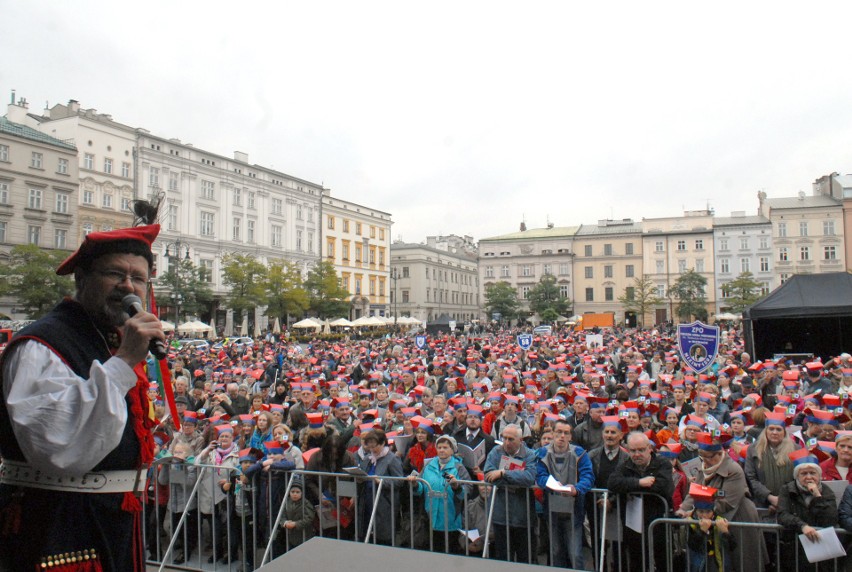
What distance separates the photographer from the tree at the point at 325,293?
5638 centimetres

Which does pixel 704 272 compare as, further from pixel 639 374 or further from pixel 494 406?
pixel 494 406

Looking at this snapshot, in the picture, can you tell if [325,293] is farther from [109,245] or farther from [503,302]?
[109,245]

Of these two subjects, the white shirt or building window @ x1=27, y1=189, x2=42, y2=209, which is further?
building window @ x1=27, y1=189, x2=42, y2=209

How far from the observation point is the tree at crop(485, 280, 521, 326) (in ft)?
248

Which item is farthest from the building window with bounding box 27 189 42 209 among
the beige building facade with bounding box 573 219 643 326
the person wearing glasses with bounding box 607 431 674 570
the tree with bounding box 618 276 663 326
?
the beige building facade with bounding box 573 219 643 326

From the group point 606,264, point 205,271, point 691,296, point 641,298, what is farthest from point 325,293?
point 606,264

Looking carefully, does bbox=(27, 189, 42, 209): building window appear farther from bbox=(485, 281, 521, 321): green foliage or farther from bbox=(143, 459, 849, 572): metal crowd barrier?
bbox=(485, 281, 521, 321): green foliage

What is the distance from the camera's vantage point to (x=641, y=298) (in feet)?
234

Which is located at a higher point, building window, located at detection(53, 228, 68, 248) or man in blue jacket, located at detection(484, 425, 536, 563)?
building window, located at detection(53, 228, 68, 248)

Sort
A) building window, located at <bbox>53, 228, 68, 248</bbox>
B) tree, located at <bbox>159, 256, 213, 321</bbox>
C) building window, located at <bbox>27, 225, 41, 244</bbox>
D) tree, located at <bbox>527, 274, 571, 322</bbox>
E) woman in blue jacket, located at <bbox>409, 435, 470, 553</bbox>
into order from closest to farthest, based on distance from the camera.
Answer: woman in blue jacket, located at <bbox>409, 435, 470, 553</bbox> < building window, located at <bbox>27, 225, 41, 244</bbox> < tree, located at <bbox>159, 256, 213, 321</bbox> < building window, located at <bbox>53, 228, 68, 248</bbox> < tree, located at <bbox>527, 274, 571, 322</bbox>

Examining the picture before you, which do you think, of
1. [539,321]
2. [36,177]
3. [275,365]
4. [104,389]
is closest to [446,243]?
[539,321]

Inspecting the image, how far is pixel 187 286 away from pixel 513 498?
4319 centimetres

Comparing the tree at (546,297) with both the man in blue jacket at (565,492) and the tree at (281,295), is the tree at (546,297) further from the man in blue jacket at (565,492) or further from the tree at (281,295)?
the man in blue jacket at (565,492)

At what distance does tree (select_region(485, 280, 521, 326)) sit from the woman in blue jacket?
68809mm
